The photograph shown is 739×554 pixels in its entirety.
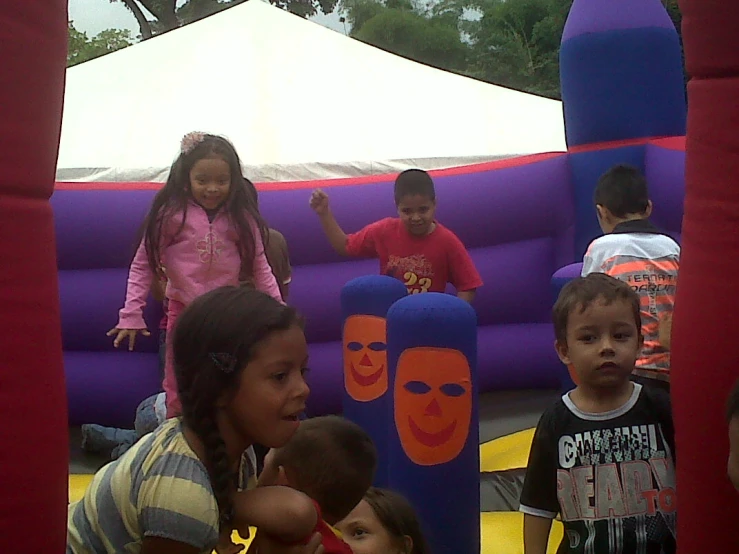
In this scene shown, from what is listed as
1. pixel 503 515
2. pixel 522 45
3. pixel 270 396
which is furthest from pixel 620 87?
pixel 522 45

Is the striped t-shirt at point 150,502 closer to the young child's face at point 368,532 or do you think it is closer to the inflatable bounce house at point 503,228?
the young child's face at point 368,532

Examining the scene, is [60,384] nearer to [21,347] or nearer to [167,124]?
[21,347]

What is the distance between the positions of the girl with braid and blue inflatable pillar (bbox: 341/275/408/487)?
5.03ft

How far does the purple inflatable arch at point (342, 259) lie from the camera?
3461 millimetres

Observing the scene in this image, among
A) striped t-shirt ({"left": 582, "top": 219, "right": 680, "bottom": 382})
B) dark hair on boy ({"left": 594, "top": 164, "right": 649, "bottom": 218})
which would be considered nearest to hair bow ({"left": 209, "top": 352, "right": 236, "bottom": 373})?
striped t-shirt ({"left": 582, "top": 219, "right": 680, "bottom": 382})

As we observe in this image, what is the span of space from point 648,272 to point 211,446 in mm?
1470

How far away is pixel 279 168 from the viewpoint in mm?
3967

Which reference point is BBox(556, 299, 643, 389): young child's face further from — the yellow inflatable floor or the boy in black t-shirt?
the yellow inflatable floor

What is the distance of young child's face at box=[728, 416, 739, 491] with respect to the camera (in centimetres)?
109

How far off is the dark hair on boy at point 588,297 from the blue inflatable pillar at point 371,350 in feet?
3.45

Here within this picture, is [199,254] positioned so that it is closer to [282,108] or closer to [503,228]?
[503,228]

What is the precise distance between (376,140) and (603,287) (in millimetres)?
2878

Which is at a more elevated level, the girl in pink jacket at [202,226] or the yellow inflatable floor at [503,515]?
the girl in pink jacket at [202,226]

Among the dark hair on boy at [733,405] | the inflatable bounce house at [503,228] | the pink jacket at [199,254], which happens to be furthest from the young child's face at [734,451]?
the pink jacket at [199,254]
